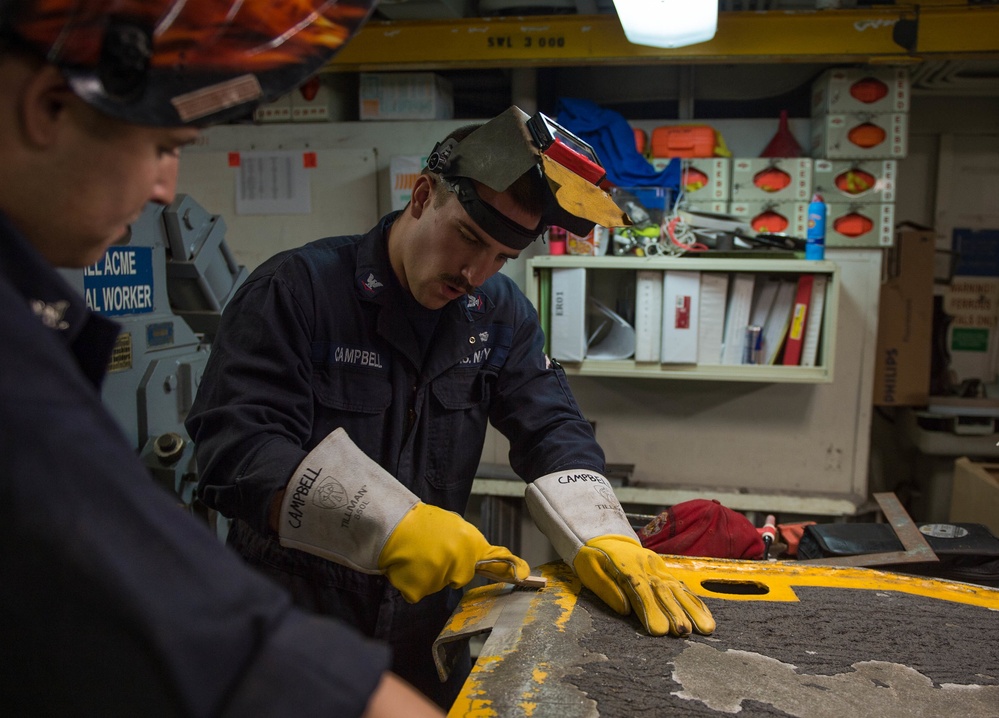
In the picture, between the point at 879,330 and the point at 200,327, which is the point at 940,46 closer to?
the point at 879,330

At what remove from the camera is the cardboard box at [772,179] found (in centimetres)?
336

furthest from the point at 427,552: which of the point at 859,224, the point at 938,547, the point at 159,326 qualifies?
the point at 859,224

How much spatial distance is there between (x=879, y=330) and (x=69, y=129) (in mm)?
3999

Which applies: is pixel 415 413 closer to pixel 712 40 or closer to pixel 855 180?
pixel 712 40

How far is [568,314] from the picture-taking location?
333cm

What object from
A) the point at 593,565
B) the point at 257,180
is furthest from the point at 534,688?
the point at 257,180

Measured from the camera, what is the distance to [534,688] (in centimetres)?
102

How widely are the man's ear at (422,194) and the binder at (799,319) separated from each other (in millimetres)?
2199

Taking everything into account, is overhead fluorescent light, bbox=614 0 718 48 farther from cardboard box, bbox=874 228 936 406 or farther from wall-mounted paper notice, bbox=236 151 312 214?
cardboard box, bbox=874 228 936 406

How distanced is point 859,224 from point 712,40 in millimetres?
1064

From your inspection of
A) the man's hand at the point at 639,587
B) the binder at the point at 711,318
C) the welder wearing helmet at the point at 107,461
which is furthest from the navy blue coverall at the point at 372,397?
the binder at the point at 711,318

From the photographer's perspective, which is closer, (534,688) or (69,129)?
(69,129)

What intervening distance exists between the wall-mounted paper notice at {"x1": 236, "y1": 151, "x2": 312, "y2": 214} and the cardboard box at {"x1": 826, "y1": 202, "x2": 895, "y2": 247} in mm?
2466

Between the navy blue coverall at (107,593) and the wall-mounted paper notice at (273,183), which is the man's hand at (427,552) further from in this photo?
the wall-mounted paper notice at (273,183)
